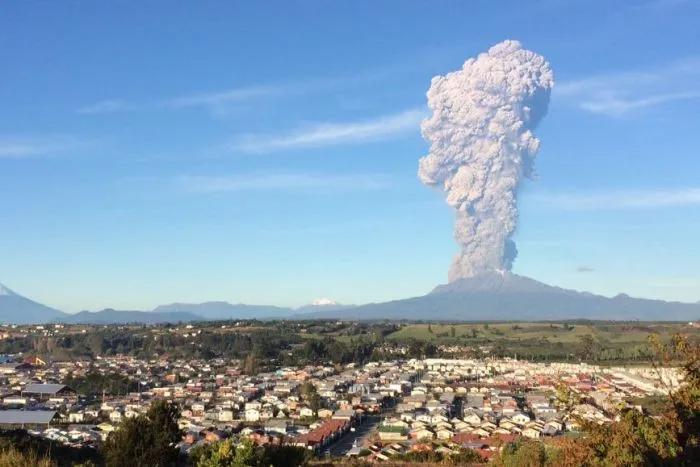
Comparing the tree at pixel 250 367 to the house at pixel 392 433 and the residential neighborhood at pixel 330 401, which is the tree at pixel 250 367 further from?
the house at pixel 392 433

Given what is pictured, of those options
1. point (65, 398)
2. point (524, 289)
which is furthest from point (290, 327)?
point (524, 289)

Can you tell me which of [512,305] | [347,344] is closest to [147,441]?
[347,344]

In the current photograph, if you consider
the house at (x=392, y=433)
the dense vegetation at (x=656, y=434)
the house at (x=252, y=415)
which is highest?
the dense vegetation at (x=656, y=434)

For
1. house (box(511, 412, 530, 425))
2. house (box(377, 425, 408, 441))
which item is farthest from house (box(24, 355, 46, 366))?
house (box(511, 412, 530, 425))

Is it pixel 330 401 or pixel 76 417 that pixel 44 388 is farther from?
pixel 330 401


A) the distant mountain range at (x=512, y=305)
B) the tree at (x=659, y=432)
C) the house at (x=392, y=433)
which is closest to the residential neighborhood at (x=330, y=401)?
the house at (x=392, y=433)

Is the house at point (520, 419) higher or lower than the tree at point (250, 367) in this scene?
higher

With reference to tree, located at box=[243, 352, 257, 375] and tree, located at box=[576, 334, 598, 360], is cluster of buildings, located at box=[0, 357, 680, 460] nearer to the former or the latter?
tree, located at box=[243, 352, 257, 375]
